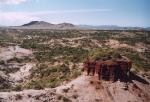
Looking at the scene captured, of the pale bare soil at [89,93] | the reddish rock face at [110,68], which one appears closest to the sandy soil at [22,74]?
the pale bare soil at [89,93]

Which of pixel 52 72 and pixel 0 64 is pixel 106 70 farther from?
pixel 0 64

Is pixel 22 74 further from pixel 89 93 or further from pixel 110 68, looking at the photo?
pixel 89 93

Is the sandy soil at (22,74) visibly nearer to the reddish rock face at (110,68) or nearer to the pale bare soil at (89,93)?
the pale bare soil at (89,93)

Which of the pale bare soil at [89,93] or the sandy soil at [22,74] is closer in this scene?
the pale bare soil at [89,93]

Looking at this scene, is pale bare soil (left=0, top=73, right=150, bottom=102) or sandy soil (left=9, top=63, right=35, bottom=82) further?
sandy soil (left=9, top=63, right=35, bottom=82)

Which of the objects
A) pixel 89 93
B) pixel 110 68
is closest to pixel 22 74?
pixel 110 68

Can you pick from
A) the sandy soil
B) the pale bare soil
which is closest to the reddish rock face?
the pale bare soil

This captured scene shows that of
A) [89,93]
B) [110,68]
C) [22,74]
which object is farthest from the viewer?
[22,74]

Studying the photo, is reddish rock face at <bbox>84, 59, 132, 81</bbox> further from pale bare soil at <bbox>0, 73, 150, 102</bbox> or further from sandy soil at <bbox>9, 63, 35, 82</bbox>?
sandy soil at <bbox>9, 63, 35, 82</bbox>
